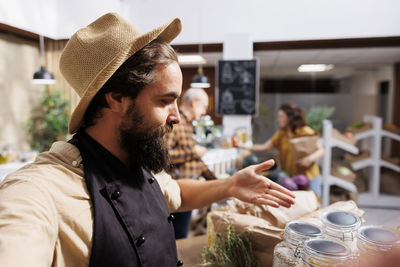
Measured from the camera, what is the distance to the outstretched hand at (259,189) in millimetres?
924

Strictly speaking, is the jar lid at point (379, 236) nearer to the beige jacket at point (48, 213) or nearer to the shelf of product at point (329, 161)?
the beige jacket at point (48, 213)

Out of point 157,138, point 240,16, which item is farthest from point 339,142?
point 157,138

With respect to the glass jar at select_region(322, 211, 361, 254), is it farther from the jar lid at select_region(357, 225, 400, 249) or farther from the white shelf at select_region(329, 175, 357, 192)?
the white shelf at select_region(329, 175, 357, 192)

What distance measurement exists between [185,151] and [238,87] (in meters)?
2.58

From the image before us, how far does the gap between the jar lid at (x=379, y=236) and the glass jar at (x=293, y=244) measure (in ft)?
0.34

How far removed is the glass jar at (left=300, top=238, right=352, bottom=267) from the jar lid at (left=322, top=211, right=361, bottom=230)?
10cm

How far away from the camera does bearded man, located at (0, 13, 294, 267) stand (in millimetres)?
608

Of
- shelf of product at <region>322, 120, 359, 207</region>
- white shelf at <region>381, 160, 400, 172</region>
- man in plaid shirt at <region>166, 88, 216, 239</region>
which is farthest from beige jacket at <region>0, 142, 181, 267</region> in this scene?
white shelf at <region>381, 160, 400, 172</region>

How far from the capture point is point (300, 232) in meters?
0.73

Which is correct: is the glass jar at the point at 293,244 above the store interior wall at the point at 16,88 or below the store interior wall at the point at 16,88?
below

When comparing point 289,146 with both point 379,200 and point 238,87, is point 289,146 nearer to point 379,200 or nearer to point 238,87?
point 238,87

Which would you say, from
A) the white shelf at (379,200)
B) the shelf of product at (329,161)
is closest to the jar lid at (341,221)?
the shelf of product at (329,161)

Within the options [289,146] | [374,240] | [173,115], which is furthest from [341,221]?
[289,146]

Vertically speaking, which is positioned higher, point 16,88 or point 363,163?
point 16,88
